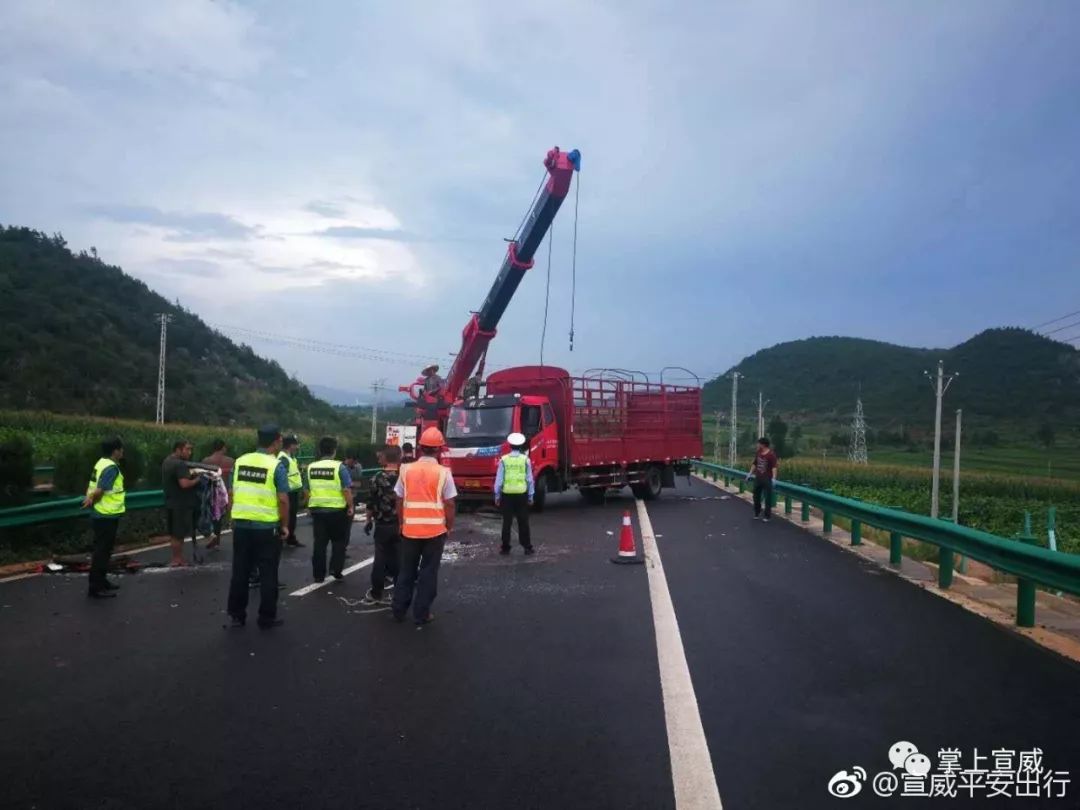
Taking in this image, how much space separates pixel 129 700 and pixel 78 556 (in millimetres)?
7598

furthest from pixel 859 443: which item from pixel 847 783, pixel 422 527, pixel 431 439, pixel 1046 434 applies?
pixel 847 783

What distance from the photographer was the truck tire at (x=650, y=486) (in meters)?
24.5

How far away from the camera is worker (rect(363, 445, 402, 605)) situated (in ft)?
30.8

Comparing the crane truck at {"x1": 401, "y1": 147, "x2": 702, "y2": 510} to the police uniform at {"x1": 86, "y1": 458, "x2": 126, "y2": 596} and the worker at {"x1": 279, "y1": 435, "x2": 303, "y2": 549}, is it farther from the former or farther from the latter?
the police uniform at {"x1": 86, "y1": 458, "x2": 126, "y2": 596}

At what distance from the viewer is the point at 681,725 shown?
5266 millimetres

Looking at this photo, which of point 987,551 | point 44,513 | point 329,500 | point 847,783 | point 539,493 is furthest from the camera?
point 539,493

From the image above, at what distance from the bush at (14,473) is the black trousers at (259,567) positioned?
605 centimetres

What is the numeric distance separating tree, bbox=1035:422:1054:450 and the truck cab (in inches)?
1585

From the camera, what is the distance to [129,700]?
5824 millimetres

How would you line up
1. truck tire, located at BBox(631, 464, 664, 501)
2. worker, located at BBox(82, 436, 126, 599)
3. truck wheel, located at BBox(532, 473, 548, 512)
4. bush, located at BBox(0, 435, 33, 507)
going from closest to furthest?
worker, located at BBox(82, 436, 126, 599) < bush, located at BBox(0, 435, 33, 507) < truck wheel, located at BBox(532, 473, 548, 512) < truck tire, located at BBox(631, 464, 664, 501)

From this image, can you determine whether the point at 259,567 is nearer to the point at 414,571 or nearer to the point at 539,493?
the point at 414,571

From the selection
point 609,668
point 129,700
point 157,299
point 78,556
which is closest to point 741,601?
point 609,668

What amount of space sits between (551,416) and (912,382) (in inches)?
2554

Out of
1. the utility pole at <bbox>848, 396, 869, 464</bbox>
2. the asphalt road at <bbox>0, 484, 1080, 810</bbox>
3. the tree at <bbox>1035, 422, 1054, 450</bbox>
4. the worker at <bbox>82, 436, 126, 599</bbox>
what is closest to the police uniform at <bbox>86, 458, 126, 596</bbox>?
the worker at <bbox>82, 436, 126, 599</bbox>
